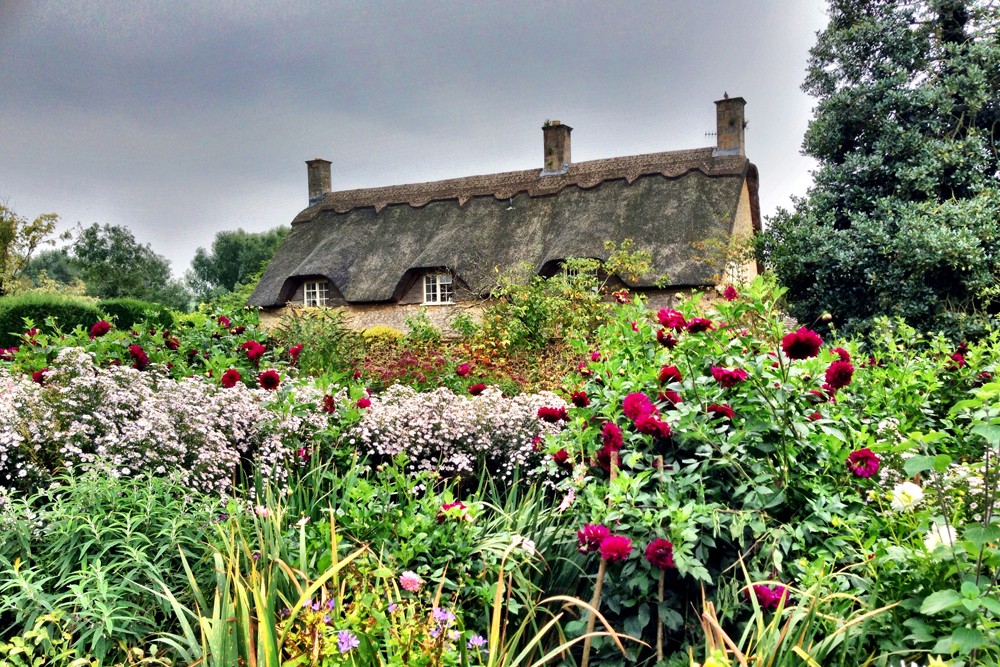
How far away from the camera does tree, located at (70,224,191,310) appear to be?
41.2 metres

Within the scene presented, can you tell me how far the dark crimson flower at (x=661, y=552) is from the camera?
2211mm

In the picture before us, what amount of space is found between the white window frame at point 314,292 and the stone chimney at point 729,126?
38.7 ft

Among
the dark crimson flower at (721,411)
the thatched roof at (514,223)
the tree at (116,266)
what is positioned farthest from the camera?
the tree at (116,266)

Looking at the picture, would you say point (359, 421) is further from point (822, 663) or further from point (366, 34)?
point (366, 34)

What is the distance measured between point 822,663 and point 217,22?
9912mm

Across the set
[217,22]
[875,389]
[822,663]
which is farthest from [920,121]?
[822,663]

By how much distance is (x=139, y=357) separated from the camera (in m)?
5.05

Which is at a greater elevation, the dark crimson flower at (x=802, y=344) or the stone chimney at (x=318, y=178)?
the stone chimney at (x=318, y=178)

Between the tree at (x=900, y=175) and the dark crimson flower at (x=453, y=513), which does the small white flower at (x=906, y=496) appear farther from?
the tree at (x=900, y=175)

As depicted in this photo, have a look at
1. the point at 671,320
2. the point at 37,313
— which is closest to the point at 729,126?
the point at 37,313

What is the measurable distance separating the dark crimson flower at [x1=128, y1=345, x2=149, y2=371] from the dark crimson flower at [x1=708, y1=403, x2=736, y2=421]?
3861 mm

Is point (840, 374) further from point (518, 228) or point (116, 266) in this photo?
point (116, 266)

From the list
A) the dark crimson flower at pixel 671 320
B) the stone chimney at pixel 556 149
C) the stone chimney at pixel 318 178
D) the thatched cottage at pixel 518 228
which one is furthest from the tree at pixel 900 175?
the stone chimney at pixel 318 178

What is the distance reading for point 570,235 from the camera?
18.8 m
